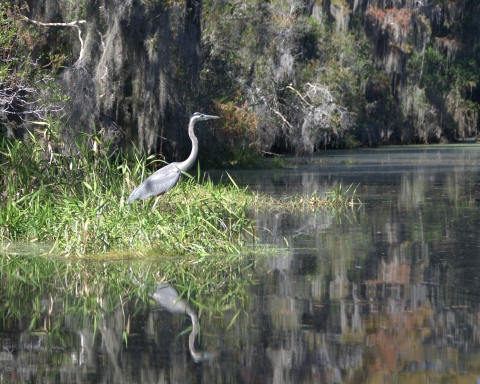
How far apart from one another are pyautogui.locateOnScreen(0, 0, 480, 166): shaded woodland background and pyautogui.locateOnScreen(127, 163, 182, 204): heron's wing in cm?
187

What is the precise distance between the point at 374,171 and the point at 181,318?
18.2 meters

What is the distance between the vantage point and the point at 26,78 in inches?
439

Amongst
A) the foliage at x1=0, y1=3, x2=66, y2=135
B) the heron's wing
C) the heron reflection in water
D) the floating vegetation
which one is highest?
the foliage at x1=0, y1=3, x2=66, y2=135

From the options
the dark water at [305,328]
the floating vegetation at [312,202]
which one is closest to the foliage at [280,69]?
→ the floating vegetation at [312,202]

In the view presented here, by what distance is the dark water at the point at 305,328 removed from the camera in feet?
14.3

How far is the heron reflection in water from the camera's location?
4675 mm

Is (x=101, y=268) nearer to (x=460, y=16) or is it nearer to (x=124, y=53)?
(x=124, y=53)

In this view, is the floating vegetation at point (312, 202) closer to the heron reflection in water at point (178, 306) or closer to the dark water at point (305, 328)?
the dark water at point (305, 328)

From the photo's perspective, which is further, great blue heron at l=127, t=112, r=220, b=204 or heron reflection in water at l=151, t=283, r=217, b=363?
great blue heron at l=127, t=112, r=220, b=204

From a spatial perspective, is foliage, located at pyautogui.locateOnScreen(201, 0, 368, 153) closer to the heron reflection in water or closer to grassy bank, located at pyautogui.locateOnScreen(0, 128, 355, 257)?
grassy bank, located at pyautogui.locateOnScreen(0, 128, 355, 257)

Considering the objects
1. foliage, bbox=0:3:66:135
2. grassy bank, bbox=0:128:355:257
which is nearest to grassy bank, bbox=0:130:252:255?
grassy bank, bbox=0:128:355:257

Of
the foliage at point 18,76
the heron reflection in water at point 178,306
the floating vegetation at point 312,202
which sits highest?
the foliage at point 18,76

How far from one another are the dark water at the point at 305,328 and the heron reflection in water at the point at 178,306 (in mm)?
11

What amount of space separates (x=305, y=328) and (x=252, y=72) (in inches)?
815
